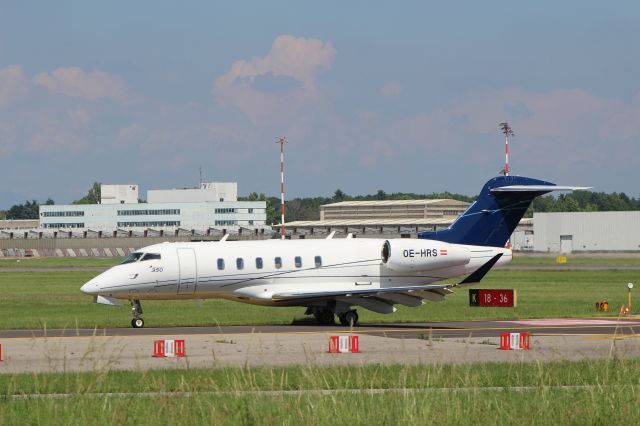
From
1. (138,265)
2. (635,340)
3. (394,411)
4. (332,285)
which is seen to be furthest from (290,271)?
(394,411)

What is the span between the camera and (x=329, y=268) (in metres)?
36.6

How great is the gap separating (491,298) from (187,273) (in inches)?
528

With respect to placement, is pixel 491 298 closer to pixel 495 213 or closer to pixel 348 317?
pixel 495 213

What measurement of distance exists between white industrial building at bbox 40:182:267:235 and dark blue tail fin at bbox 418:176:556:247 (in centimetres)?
12368

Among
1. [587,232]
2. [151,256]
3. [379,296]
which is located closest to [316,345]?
[379,296]

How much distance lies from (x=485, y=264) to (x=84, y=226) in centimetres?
14865

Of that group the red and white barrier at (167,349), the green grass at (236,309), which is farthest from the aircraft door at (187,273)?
the red and white barrier at (167,349)

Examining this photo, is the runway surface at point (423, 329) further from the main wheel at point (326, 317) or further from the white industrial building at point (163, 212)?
the white industrial building at point (163, 212)

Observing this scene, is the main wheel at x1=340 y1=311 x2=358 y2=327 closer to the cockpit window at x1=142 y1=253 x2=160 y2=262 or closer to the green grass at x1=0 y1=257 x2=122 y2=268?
the cockpit window at x1=142 y1=253 x2=160 y2=262

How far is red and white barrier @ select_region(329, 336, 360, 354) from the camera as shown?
1038 inches

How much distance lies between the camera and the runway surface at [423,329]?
32.3 metres

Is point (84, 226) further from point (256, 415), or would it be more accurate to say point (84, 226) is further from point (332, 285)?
point (256, 415)

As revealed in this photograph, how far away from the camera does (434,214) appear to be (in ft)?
552

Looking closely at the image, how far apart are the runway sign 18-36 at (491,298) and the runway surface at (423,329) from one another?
4.98 meters
